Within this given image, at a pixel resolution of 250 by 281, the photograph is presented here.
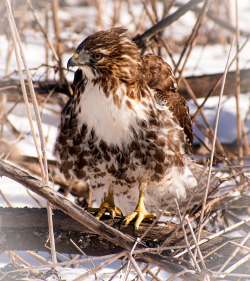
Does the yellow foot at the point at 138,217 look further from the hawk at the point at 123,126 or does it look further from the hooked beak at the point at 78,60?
the hooked beak at the point at 78,60

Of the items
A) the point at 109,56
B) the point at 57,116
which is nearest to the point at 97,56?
the point at 109,56

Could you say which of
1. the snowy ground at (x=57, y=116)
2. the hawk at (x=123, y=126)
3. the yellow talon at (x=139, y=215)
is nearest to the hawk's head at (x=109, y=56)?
the hawk at (x=123, y=126)

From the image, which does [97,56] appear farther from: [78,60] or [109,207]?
[109,207]

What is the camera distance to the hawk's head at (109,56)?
3502 mm

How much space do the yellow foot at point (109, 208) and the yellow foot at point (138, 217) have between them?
0.36ft

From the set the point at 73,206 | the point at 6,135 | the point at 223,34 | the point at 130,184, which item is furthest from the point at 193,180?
the point at 223,34

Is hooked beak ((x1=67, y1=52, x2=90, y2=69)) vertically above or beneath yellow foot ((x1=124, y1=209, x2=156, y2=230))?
above

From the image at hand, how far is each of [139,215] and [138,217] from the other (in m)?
0.02

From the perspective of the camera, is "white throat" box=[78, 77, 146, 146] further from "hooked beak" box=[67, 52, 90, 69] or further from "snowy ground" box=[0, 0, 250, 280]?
"snowy ground" box=[0, 0, 250, 280]

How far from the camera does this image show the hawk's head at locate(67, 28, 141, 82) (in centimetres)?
350

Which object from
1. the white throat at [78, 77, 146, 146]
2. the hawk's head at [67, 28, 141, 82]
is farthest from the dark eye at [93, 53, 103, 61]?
the white throat at [78, 77, 146, 146]

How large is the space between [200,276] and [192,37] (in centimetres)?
222

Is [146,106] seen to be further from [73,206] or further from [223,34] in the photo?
[223,34]

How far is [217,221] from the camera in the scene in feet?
15.8
